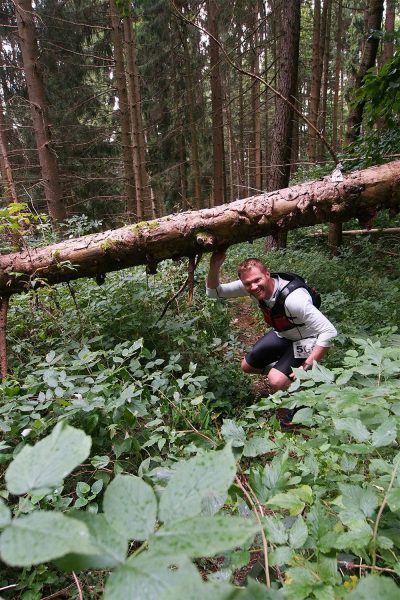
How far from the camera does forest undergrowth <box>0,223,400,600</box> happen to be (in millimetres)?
441

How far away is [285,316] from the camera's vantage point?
3.65 meters

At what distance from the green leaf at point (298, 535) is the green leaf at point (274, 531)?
Answer: 2 cm

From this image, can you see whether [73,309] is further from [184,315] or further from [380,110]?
[380,110]

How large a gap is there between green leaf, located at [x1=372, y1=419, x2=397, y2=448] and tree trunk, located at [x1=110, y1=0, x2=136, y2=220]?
7.77 metres

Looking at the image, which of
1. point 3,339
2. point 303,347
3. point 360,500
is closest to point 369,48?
point 303,347

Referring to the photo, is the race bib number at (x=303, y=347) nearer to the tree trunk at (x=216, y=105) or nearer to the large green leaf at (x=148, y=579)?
the large green leaf at (x=148, y=579)

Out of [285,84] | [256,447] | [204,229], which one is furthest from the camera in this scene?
[285,84]

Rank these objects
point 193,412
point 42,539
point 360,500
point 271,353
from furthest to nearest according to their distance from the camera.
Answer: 1. point 271,353
2. point 193,412
3. point 360,500
4. point 42,539

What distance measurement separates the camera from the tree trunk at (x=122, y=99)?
27.6 ft

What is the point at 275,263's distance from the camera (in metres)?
7.32

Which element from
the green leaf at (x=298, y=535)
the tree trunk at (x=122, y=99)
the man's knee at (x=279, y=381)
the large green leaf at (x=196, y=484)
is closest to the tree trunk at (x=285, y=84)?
the tree trunk at (x=122, y=99)

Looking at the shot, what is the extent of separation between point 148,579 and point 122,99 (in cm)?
999

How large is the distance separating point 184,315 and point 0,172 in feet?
35.0

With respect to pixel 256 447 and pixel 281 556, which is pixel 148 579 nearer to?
pixel 281 556
